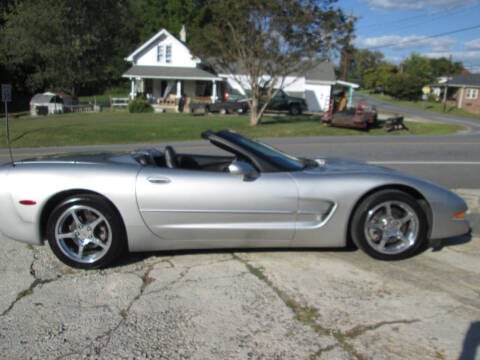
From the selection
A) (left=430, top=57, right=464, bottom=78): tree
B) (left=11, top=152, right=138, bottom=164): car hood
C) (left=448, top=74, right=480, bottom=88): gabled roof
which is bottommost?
(left=11, top=152, right=138, bottom=164): car hood

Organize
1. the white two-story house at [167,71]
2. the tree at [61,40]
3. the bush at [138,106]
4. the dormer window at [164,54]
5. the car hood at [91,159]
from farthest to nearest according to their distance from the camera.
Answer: the dormer window at [164,54]
the tree at [61,40]
the white two-story house at [167,71]
the bush at [138,106]
the car hood at [91,159]

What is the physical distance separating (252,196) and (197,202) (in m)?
0.47

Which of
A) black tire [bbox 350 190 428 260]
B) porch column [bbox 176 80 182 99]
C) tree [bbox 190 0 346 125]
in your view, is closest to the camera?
black tire [bbox 350 190 428 260]

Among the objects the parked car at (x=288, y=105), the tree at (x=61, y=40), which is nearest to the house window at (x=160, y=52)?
the tree at (x=61, y=40)

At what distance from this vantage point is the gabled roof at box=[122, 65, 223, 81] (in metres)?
36.4

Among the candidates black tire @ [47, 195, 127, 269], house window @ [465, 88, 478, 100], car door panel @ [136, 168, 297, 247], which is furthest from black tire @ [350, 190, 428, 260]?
house window @ [465, 88, 478, 100]

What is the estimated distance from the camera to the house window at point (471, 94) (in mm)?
53531

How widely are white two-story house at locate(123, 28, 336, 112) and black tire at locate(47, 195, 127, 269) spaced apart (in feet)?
112

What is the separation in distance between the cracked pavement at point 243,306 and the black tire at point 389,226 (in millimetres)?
132

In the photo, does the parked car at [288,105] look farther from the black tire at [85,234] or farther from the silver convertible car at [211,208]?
the black tire at [85,234]

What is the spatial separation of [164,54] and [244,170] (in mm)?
37212

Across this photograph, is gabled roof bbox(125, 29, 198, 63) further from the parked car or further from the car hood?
the car hood

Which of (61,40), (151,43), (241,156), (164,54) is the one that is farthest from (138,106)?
(241,156)

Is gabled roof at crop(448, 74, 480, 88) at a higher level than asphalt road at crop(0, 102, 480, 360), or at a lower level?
higher
